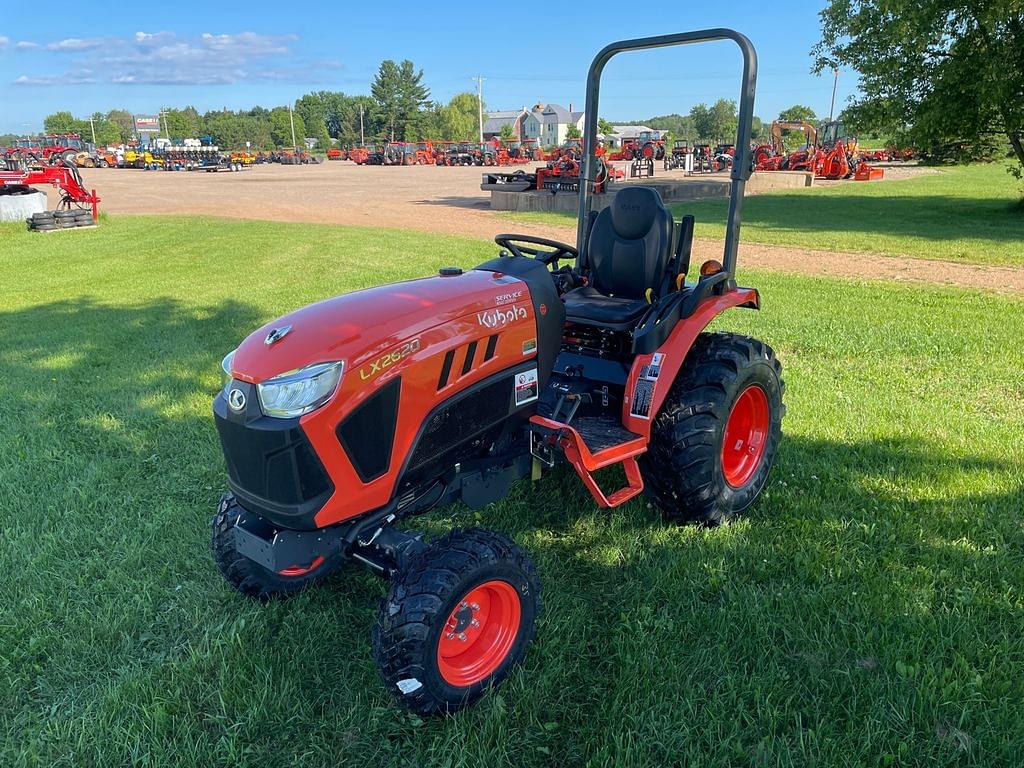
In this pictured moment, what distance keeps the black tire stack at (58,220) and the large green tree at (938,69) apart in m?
16.9

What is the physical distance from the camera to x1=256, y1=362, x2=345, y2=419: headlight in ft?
7.14

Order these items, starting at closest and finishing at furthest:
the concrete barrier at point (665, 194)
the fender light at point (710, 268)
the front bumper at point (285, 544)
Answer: the front bumper at point (285, 544), the fender light at point (710, 268), the concrete barrier at point (665, 194)

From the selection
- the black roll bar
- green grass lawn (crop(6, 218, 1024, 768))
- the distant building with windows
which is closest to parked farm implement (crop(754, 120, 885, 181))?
the black roll bar

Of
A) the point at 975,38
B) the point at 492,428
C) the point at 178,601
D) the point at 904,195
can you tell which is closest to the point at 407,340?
the point at 492,428

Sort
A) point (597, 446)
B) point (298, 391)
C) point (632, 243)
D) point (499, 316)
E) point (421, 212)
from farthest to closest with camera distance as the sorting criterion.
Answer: point (421, 212)
point (632, 243)
point (597, 446)
point (499, 316)
point (298, 391)

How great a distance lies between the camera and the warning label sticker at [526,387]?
9.14 feet

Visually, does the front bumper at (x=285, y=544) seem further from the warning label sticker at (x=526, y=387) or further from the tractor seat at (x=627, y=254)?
the tractor seat at (x=627, y=254)

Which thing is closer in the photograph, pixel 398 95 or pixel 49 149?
pixel 49 149

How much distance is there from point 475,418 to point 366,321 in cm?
55

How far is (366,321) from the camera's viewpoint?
7.77 feet

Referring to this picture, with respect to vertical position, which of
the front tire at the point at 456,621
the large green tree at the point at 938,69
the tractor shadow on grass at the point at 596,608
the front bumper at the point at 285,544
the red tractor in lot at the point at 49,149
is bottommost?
the tractor shadow on grass at the point at 596,608

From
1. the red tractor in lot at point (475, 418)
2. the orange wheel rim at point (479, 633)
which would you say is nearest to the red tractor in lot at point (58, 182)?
the red tractor in lot at point (475, 418)

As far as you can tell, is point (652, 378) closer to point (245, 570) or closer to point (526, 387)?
point (526, 387)

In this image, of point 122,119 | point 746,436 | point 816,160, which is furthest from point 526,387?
point 122,119
